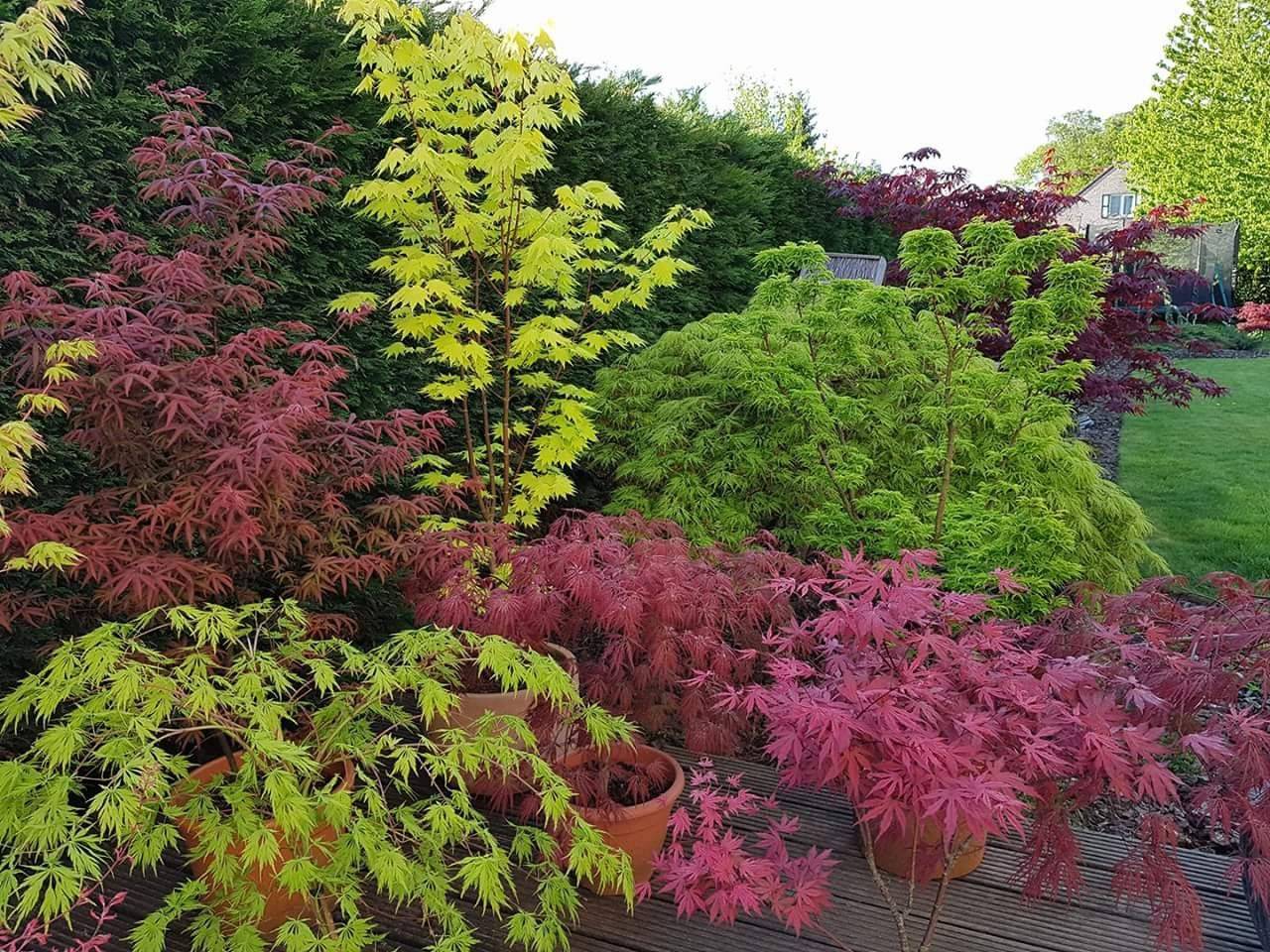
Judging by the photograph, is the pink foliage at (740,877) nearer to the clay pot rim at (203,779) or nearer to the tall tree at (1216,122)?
the clay pot rim at (203,779)

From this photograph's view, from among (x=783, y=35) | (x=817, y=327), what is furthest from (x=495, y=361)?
(x=783, y=35)

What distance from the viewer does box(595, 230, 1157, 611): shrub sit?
138 inches

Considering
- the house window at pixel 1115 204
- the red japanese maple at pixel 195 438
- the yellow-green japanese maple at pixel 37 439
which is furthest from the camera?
the house window at pixel 1115 204

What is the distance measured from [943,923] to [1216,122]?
24.2 metres

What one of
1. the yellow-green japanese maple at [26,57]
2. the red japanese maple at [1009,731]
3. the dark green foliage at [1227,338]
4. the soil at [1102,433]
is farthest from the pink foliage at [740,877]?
the dark green foliage at [1227,338]

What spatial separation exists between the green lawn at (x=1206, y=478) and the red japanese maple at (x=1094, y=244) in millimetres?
760

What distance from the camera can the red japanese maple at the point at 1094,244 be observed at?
20.8 feet

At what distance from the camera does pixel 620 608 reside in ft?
8.13

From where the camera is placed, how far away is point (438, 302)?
155 inches

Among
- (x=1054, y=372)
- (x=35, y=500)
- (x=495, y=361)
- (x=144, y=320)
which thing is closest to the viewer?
(x=144, y=320)

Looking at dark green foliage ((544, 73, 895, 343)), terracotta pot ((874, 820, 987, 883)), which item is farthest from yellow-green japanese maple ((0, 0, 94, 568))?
dark green foliage ((544, 73, 895, 343))

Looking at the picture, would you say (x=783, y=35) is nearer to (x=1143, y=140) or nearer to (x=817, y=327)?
(x=1143, y=140)

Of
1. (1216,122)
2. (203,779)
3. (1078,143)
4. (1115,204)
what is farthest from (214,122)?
(1078,143)

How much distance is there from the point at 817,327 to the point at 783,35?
19875 millimetres
